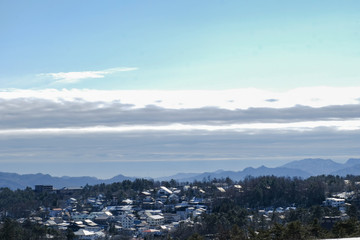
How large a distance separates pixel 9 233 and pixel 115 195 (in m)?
55.5

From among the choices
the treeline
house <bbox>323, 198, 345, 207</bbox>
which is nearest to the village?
house <bbox>323, 198, 345, 207</bbox>

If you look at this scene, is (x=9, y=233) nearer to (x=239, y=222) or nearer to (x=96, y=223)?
(x=239, y=222)

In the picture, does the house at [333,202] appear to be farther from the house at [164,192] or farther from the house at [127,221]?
the house at [164,192]

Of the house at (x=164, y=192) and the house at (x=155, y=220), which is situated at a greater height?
the house at (x=164, y=192)

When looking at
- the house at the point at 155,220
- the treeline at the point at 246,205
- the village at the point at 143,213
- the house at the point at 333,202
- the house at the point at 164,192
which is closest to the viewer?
the treeline at the point at 246,205

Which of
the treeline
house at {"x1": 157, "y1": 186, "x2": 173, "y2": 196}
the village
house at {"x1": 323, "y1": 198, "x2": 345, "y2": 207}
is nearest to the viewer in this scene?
the treeline

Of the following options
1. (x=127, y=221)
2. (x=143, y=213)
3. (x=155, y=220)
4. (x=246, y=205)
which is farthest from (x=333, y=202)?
(x=127, y=221)

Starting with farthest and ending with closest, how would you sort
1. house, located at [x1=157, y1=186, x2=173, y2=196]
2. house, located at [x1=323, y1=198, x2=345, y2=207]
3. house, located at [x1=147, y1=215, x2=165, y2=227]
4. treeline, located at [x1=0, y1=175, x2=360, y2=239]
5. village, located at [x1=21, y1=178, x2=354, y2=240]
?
house, located at [x1=157, y1=186, x2=173, y2=196], house, located at [x1=147, y1=215, x2=165, y2=227], house, located at [x1=323, y1=198, x2=345, y2=207], village, located at [x1=21, y1=178, x2=354, y2=240], treeline, located at [x1=0, y1=175, x2=360, y2=239]

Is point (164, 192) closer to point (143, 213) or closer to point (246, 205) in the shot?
point (143, 213)

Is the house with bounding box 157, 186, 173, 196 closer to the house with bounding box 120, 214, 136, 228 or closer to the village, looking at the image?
the village

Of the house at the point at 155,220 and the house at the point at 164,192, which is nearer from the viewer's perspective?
the house at the point at 155,220

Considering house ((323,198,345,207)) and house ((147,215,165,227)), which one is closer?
house ((323,198,345,207))

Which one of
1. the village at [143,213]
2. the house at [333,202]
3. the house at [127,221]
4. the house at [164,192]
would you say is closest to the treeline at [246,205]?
the village at [143,213]

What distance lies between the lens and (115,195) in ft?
319
